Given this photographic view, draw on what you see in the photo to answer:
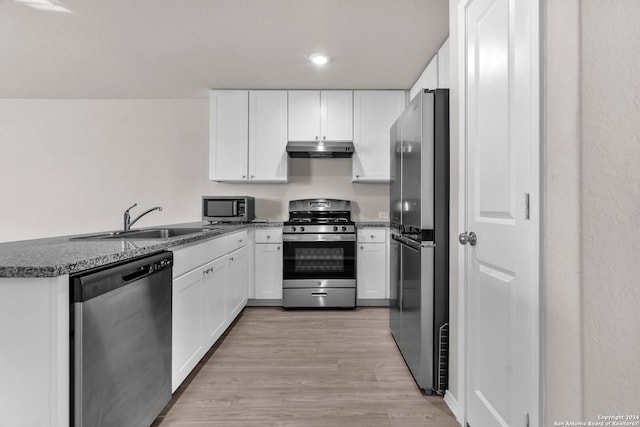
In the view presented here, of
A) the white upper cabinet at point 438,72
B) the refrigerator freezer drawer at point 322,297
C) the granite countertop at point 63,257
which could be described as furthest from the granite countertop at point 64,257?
the white upper cabinet at point 438,72

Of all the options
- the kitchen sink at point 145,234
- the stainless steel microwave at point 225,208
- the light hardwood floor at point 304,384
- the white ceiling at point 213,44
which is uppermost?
the white ceiling at point 213,44

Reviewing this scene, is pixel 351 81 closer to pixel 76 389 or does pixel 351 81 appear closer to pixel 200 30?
pixel 200 30

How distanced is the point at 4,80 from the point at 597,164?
534cm

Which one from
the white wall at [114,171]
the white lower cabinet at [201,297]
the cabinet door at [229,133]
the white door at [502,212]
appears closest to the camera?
the white door at [502,212]

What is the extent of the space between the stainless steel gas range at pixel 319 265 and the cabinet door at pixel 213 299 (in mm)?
953

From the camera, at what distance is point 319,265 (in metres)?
3.65

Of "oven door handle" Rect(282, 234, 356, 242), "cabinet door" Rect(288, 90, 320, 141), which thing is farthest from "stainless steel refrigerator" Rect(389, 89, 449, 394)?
"cabinet door" Rect(288, 90, 320, 141)

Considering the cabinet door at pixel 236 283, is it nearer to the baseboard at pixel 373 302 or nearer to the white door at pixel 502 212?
the baseboard at pixel 373 302

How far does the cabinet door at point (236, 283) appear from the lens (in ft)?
9.68

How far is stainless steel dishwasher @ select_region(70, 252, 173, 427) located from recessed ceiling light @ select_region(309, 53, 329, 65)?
7.57 feet

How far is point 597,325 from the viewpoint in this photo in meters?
0.90

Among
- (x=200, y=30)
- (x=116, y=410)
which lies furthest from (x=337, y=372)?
(x=200, y=30)

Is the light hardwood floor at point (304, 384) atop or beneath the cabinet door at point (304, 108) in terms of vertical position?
beneath

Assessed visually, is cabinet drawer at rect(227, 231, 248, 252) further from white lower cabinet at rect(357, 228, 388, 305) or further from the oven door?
white lower cabinet at rect(357, 228, 388, 305)
